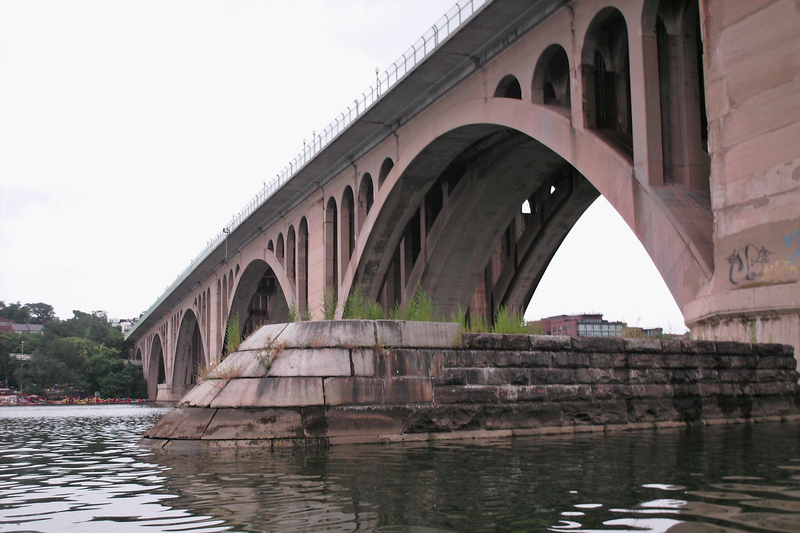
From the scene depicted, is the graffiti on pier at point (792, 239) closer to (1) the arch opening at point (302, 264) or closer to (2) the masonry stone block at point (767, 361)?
(2) the masonry stone block at point (767, 361)

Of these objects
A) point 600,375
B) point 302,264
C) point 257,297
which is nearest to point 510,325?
point 600,375

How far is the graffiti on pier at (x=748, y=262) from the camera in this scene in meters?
13.2

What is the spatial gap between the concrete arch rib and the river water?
5.75m

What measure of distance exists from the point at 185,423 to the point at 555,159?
767 inches

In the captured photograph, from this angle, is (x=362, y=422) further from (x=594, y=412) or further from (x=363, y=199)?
(x=363, y=199)

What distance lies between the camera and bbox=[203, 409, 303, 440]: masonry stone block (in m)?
10.1

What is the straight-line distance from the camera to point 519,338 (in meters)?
11.6

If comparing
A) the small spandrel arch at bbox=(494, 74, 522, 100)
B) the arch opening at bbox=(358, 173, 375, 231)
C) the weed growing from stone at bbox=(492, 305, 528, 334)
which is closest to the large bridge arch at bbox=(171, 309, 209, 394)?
the arch opening at bbox=(358, 173, 375, 231)

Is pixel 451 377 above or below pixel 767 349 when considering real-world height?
below

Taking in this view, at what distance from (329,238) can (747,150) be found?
2487cm

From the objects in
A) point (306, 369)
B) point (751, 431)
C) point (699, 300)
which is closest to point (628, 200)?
point (699, 300)

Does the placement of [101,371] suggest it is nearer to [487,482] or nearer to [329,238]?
[329,238]

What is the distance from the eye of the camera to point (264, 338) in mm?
11344

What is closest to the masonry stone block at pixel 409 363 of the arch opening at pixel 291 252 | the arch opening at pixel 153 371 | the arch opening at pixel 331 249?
the arch opening at pixel 331 249
